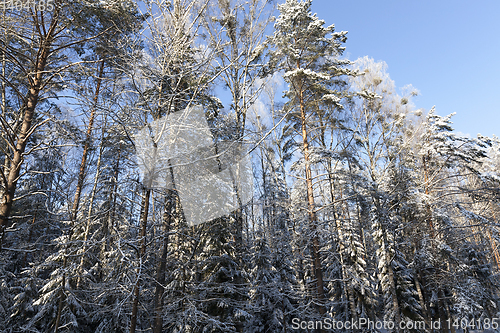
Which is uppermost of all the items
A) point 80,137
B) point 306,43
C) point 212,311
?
point 306,43

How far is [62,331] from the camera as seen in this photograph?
8.94m

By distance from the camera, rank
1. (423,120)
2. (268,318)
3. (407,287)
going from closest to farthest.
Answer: (268,318), (423,120), (407,287)

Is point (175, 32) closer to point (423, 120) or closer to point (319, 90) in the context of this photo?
point (319, 90)

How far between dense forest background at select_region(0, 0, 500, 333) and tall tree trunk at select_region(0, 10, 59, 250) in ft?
0.09

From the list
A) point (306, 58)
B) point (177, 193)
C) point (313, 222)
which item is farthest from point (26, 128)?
point (306, 58)

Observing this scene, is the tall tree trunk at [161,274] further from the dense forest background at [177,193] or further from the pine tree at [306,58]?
the pine tree at [306,58]

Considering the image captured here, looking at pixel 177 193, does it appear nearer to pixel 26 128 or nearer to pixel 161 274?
pixel 161 274

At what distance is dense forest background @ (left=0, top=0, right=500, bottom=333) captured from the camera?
4848 mm

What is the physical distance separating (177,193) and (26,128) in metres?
2.96

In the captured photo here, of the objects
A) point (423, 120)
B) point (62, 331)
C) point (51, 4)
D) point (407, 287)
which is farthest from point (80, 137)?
point (407, 287)

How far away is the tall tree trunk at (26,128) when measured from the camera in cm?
414

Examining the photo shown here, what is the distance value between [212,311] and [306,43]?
1138 centimetres

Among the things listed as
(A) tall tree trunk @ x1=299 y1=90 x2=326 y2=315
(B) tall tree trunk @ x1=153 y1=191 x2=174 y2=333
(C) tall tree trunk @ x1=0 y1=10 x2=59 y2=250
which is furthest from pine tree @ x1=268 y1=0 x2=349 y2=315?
(C) tall tree trunk @ x1=0 y1=10 x2=59 y2=250

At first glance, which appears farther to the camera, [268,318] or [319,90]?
[268,318]
